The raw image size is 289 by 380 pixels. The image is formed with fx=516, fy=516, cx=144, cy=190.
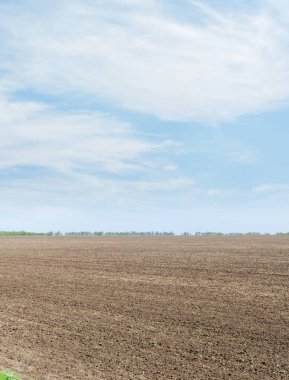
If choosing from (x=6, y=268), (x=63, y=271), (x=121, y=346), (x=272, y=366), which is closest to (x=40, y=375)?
(x=121, y=346)

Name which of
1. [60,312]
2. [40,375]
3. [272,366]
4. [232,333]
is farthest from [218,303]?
[40,375]

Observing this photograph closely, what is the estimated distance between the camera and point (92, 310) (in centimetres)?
1523

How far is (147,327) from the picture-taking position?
42.6 feet

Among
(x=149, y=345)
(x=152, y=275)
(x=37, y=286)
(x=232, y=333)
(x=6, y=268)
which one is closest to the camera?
(x=149, y=345)

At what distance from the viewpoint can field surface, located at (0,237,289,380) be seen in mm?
10055

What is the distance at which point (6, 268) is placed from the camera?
28.7 meters

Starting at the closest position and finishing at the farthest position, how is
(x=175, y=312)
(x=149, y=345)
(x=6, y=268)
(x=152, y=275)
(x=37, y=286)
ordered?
(x=149, y=345) < (x=175, y=312) < (x=37, y=286) < (x=152, y=275) < (x=6, y=268)

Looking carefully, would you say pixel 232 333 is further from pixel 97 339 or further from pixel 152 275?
pixel 152 275

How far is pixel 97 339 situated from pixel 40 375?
2.41 m

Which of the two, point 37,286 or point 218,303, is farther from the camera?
point 37,286

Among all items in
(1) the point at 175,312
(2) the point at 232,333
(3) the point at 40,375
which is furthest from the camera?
(1) the point at 175,312

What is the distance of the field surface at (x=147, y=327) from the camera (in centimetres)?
1005

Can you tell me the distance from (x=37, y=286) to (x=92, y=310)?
5.97 m

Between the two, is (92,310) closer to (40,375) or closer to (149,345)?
(149,345)
